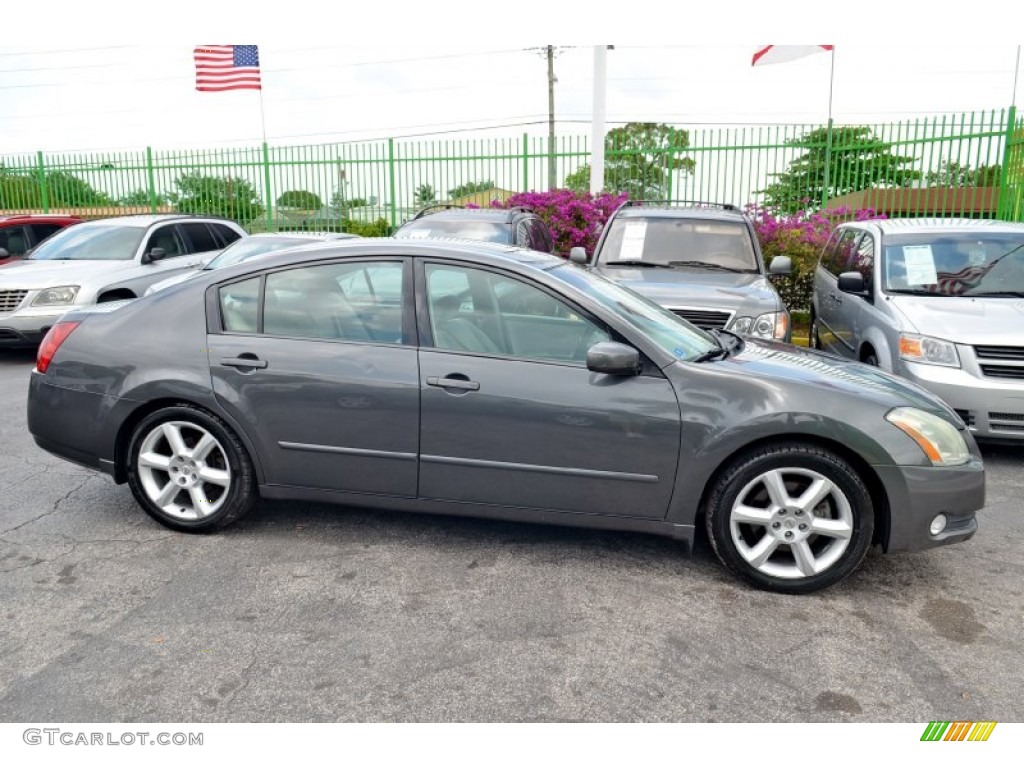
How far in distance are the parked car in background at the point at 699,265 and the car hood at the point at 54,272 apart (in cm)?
543

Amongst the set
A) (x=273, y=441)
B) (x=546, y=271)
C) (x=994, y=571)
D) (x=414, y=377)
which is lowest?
(x=994, y=571)

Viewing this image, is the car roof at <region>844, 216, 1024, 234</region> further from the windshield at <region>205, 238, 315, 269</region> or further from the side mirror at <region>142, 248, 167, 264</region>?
the side mirror at <region>142, 248, 167, 264</region>

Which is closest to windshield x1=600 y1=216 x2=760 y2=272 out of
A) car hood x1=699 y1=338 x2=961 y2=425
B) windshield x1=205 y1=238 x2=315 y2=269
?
windshield x1=205 y1=238 x2=315 y2=269

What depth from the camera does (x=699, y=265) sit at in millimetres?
8078

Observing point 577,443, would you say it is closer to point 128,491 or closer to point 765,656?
point 765,656

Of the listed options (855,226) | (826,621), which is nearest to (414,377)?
(826,621)

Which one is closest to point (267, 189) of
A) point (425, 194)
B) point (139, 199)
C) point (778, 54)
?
point (139, 199)

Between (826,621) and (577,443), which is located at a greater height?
(577,443)

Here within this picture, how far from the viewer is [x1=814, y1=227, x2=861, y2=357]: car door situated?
7316mm

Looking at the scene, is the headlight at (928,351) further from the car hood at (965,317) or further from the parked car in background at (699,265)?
the parked car in background at (699,265)

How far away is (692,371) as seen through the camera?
383 centimetres

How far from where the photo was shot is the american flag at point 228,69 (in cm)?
1825

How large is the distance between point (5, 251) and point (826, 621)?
11677mm

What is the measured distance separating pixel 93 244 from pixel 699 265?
7.25 meters
